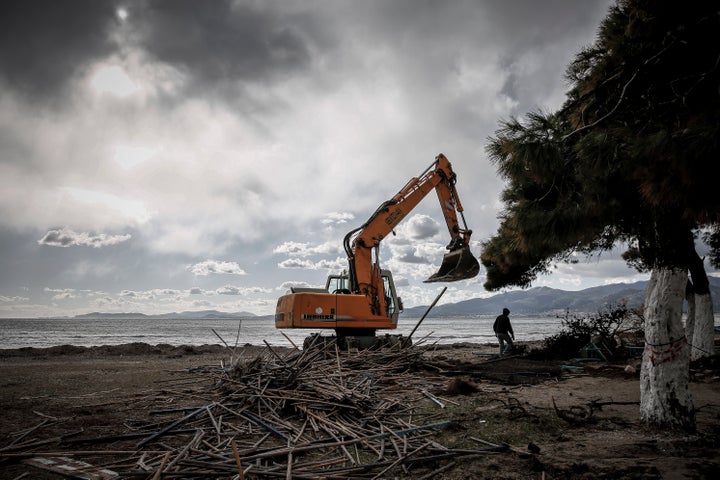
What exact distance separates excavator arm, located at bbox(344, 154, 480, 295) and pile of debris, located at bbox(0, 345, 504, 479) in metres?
4.65

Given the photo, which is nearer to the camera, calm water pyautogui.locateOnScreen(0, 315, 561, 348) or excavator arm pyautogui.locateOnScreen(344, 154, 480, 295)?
excavator arm pyautogui.locateOnScreen(344, 154, 480, 295)

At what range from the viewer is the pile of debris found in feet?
13.0

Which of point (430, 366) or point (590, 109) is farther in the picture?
point (430, 366)

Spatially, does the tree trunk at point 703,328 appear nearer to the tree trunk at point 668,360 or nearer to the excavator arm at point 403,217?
the excavator arm at point 403,217

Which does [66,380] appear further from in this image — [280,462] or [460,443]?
[460,443]

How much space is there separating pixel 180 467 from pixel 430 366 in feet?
23.6

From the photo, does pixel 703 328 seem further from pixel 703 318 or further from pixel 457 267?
pixel 457 267

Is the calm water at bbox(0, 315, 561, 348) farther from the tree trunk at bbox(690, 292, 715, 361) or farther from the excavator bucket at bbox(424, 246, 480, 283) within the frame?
the tree trunk at bbox(690, 292, 715, 361)

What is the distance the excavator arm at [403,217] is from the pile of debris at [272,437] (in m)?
4.65

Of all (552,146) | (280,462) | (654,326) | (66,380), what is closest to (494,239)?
(654,326)

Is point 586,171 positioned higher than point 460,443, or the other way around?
point 586,171

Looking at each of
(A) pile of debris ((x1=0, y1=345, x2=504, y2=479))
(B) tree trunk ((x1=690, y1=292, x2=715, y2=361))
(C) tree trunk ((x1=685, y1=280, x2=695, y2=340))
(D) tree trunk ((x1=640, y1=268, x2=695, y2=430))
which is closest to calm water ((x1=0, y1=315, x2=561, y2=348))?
(A) pile of debris ((x1=0, y1=345, x2=504, y2=479))

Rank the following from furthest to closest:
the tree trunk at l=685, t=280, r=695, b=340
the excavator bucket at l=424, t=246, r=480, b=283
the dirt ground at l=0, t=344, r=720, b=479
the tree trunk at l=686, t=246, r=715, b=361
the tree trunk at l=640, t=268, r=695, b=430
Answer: the tree trunk at l=685, t=280, r=695, b=340
the excavator bucket at l=424, t=246, r=480, b=283
the tree trunk at l=686, t=246, r=715, b=361
the tree trunk at l=640, t=268, r=695, b=430
the dirt ground at l=0, t=344, r=720, b=479

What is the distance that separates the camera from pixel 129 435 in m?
4.84
